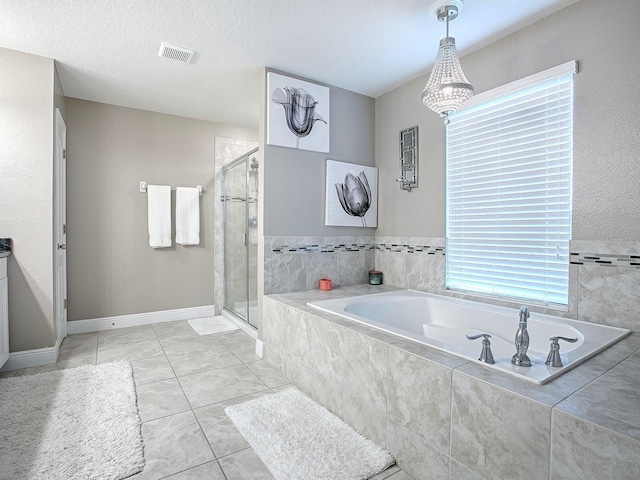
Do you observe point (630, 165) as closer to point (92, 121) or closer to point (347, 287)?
point (347, 287)

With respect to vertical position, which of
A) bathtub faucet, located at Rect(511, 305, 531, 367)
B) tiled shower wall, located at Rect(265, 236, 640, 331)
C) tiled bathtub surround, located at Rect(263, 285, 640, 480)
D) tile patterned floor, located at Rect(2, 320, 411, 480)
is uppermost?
tiled shower wall, located at Rect(265, 236, 640, 331)

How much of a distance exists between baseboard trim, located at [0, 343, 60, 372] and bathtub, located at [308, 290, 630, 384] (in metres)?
2.08

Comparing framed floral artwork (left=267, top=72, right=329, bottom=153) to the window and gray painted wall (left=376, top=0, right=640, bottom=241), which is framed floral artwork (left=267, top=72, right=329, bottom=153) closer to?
the window

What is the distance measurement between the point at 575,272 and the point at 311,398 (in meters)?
1.71

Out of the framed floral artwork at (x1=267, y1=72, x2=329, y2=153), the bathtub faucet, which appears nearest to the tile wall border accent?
the bathtub faucet

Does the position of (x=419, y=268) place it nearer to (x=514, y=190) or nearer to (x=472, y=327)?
(x=472, y=327)

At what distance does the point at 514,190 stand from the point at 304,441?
6.58 ft

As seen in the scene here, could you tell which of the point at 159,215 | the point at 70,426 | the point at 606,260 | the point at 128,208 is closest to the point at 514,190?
the point at 606,260

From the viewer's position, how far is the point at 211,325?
372cm

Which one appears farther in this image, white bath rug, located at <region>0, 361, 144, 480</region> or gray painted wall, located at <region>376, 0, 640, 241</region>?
gray painted wall, located at <region>376, 0, 640, 241</region>

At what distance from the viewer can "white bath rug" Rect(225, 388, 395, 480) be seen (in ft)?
4.82

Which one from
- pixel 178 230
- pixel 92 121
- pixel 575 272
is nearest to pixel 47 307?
pixel 178 230

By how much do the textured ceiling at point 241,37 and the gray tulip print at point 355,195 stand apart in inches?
33.6

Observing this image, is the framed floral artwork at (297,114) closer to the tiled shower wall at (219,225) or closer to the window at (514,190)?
the window at (514,190)
